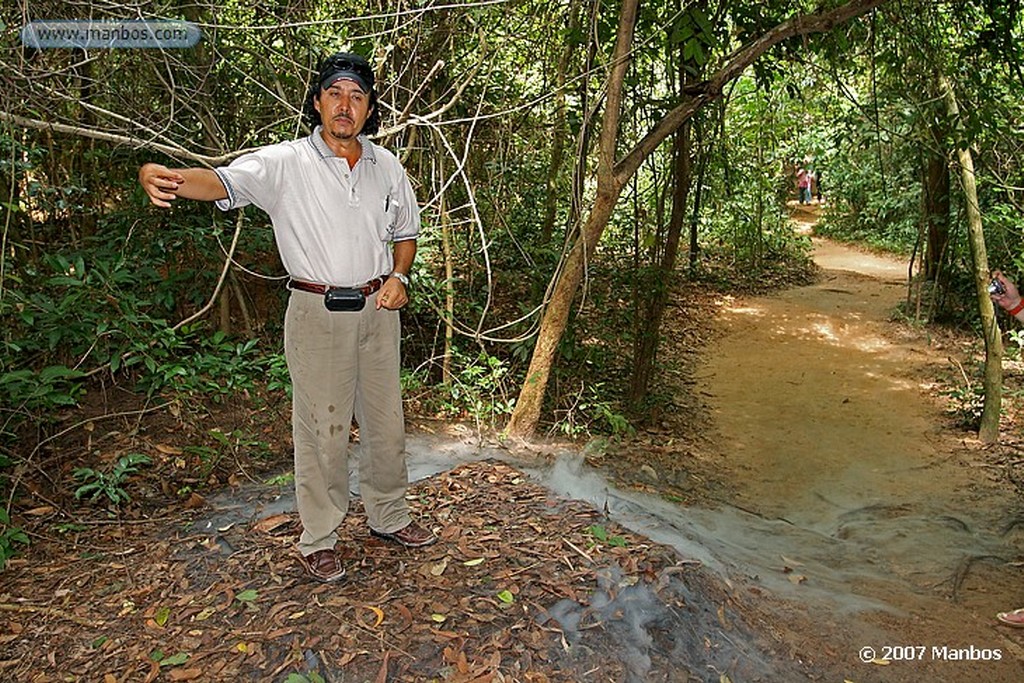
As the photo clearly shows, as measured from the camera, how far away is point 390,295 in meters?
3.12

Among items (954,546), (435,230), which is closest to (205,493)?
(435,230)

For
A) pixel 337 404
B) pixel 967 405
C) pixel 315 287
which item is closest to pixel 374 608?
pixel 337 404

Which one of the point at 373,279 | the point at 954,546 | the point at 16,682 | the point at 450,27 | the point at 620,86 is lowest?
the point at 954,546

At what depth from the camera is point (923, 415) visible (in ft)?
26.4

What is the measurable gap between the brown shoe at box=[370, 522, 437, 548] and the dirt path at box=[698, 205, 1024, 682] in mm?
1574

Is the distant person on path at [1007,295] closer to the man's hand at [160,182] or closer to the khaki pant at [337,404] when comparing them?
the khaki pant at [337,404]

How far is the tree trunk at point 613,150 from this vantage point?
4.93 metres

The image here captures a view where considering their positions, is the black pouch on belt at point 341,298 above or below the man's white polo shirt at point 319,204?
below

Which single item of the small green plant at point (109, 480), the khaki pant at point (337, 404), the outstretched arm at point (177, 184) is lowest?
the small green plant at point (109, 480)

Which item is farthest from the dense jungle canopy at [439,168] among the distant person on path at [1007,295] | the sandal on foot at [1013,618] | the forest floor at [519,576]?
the sandal on foot at [1013,618]

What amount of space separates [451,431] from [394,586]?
2470 millimetres

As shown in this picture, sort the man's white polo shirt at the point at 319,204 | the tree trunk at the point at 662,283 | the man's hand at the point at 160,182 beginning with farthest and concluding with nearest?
the tree trunk at the point at 662,283
the man's white polo shirt at the point at 319,204
the man's hand at the point at 160,182

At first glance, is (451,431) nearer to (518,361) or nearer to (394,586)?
(518,361)

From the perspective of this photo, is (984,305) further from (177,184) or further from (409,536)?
(177,184)
